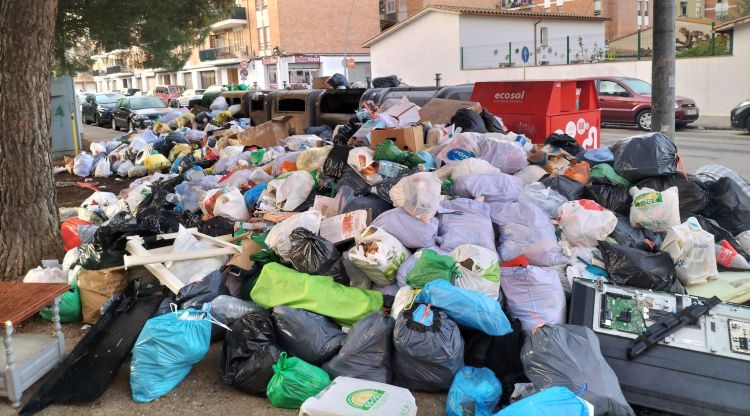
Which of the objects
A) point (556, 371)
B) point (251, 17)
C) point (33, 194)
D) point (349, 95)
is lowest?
point (556, 371)

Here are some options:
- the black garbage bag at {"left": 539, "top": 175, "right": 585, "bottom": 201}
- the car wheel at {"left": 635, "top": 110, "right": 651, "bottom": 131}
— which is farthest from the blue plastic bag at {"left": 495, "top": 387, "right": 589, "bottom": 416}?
the car wheel at {"left": 635, "top": 110, "right": 651, "bottom": 131}

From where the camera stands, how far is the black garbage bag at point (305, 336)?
346 cm

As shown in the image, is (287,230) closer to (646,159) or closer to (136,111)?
(646,159)

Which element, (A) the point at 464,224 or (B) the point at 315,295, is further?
(A) the point at 464,224

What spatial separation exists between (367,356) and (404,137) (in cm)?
A: 303

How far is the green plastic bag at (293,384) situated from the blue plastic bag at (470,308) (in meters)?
0.69

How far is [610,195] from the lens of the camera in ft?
15.3

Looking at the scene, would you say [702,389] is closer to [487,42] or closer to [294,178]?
[294,178]

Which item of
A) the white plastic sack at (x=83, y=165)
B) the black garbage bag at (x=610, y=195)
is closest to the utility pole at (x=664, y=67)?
the black garbage bag at (x=610, y=195)

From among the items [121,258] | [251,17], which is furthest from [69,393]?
[251,17]

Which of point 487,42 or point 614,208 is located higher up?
point 487,42

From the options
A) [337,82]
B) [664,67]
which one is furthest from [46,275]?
[337,82]

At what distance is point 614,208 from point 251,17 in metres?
45.7

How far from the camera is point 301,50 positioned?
42969mm
